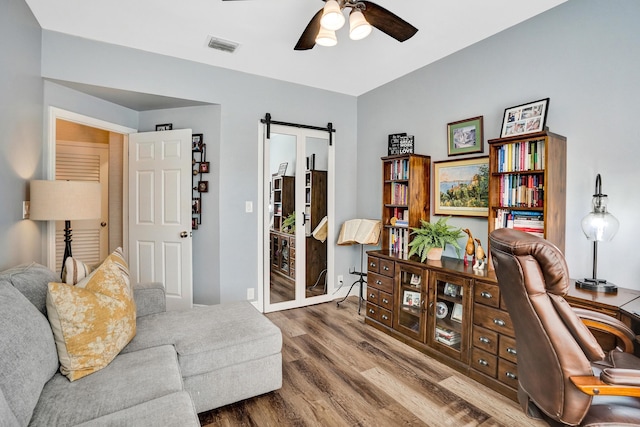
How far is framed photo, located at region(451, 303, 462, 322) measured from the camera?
2.52 meters

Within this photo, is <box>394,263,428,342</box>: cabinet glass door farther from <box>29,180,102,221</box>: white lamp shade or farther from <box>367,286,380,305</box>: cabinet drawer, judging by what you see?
<box>29,180,102,221</box>: white lamp shade

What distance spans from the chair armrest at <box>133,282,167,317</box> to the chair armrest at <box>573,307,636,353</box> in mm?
2670

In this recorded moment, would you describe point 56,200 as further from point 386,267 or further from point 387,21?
point 386,267

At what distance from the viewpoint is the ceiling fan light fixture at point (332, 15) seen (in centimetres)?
178

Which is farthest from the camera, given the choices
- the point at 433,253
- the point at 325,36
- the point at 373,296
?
the point at 373,296

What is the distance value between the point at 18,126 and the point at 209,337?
207cm

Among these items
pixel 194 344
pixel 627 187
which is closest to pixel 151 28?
pixel 194 344

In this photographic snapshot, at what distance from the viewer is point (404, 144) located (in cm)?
356

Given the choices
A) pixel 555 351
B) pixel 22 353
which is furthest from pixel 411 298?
pixel 22 353

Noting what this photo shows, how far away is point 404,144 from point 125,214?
11.0ft

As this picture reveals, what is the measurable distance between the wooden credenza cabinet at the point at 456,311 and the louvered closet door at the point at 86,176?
403cm

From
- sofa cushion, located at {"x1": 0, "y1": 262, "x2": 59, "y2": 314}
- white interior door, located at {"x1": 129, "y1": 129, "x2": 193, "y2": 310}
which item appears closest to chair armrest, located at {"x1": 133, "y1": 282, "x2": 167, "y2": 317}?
sofa cushion, located at {"x1": 0, "y1": 262, "x2": 59, "y2": 314}

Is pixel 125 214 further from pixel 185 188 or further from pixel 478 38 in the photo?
pixel 478 38

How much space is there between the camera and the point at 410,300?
2926mm
